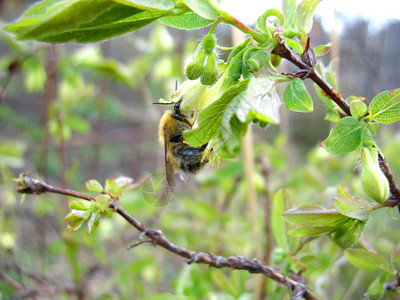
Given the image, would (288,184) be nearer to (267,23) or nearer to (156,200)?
(156,200)

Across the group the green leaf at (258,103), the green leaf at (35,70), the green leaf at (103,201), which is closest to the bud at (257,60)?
the green leaf at (258,103)

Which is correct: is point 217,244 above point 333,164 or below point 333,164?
below

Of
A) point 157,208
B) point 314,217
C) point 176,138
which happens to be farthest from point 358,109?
point 157,208

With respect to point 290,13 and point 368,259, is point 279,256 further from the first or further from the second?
point 290,13

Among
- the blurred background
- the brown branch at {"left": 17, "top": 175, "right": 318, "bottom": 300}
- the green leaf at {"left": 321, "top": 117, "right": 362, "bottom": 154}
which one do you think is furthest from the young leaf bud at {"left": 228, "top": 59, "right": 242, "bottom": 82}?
the blurred background

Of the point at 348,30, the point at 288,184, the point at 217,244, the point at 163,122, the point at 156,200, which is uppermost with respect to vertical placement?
the point at 348,30

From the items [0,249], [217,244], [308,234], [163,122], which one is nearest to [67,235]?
[0,249]

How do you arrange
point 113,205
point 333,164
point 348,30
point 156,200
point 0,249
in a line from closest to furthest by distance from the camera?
point 113,205 → point 156,200 → point 0,249 → point 333,164 → point 348,30
